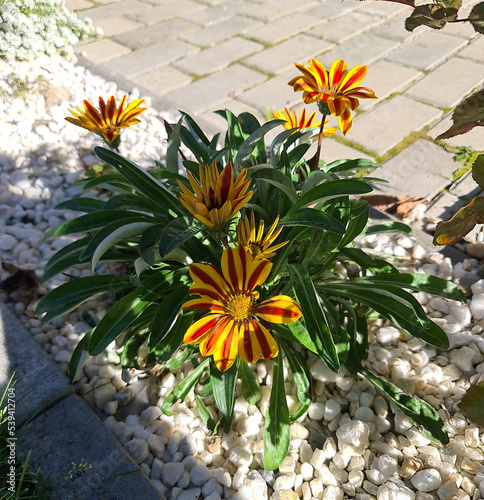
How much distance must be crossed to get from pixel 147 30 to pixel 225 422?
3.29 metres

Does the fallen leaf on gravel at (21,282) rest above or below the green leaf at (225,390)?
below

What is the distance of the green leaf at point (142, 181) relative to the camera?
55.5 inches

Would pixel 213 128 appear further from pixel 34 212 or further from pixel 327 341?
pixel 327 341

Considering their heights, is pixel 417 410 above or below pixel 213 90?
below

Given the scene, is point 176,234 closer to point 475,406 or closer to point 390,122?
point 475,406

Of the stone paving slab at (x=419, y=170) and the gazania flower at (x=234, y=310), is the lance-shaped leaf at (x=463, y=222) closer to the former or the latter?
the gazania flower at (x=234, y=310)

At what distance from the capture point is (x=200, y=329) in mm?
1109

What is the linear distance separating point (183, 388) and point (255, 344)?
534mm

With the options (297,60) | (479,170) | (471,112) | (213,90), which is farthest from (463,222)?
(297,60)

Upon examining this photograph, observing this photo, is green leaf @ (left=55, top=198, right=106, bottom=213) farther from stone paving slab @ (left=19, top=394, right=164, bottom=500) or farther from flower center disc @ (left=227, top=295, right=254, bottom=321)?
flower center disc @ (left=227, top=295, right=254, bottom=321)

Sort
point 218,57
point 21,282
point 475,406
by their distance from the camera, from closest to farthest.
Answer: point 475,406 < point 21,282 < point 218,57

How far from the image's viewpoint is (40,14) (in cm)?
342

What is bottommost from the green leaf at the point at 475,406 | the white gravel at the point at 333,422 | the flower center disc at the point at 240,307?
the white gravel at the point at 333,422

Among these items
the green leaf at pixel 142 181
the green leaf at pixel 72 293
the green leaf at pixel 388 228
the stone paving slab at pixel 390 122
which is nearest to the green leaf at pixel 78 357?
the green leaf at pixel 72 293
